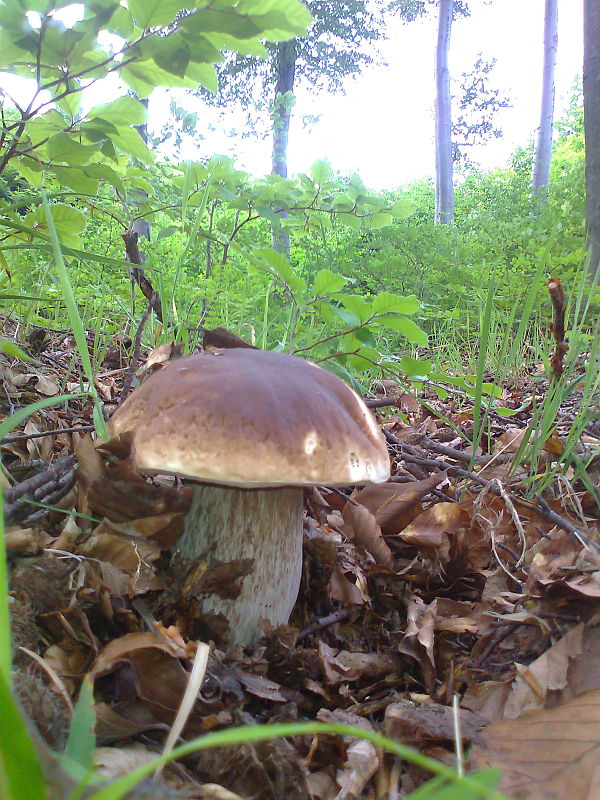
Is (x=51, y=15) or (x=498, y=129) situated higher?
(x=498, y=129)

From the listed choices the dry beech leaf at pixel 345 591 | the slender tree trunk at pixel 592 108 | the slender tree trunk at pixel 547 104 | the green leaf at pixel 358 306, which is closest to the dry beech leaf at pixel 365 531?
the dry beech leaf at pixel 345 591

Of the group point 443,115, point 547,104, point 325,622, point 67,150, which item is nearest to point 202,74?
point 67,150

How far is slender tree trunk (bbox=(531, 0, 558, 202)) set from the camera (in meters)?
10.4

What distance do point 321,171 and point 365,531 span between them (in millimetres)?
1469

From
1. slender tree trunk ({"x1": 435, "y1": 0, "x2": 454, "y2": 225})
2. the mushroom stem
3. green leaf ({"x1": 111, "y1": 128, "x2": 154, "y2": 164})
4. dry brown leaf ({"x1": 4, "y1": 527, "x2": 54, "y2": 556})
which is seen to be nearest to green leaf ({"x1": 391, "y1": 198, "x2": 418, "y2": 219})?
green leaf ({"x1": 111, "y1": 128, "x2": 154, "y2": 164})

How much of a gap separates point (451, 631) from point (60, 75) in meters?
1.65

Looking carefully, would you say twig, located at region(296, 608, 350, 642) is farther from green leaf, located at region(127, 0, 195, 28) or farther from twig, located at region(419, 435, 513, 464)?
green leaf, located at region(127, 0, 195, 28)

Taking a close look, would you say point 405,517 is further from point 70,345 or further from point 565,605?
point 70,345

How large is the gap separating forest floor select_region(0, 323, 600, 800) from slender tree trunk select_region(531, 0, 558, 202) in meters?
10.5

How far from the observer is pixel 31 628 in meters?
0.88

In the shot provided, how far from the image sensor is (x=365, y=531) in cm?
151

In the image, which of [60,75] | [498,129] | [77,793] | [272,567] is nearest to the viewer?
[77,793]

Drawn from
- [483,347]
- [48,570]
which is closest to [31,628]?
[48,570]

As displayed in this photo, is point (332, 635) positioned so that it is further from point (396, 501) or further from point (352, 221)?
point (352, 221)
